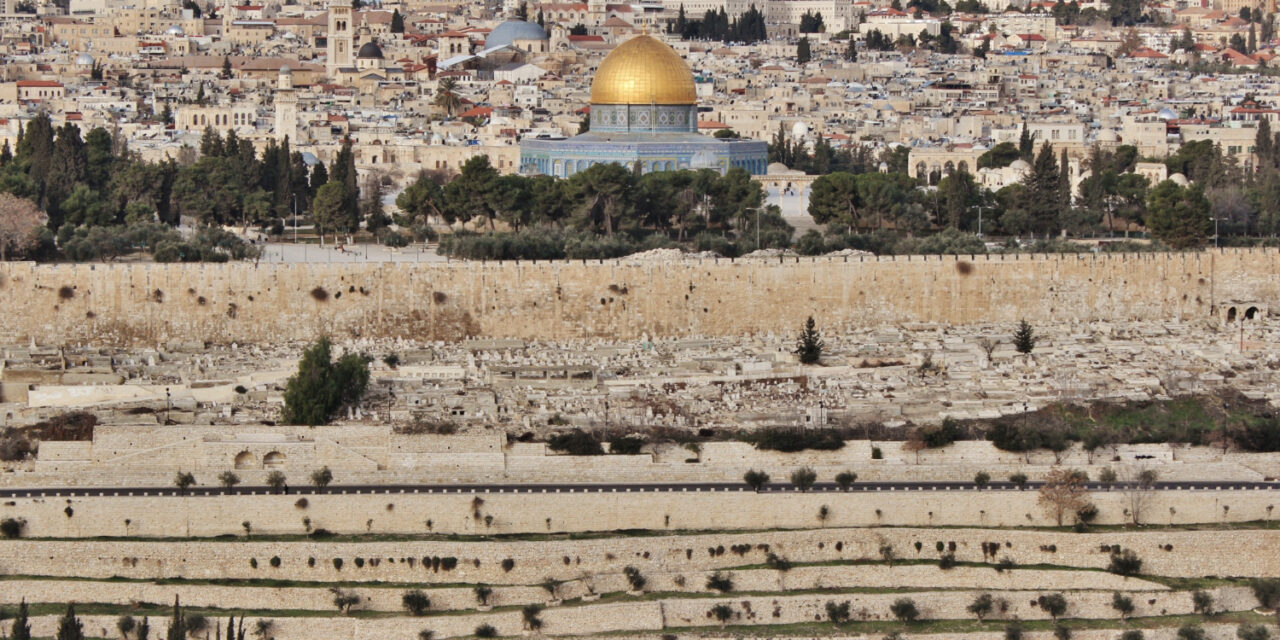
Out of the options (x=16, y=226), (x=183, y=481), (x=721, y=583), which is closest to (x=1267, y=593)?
(x=721, y=583)

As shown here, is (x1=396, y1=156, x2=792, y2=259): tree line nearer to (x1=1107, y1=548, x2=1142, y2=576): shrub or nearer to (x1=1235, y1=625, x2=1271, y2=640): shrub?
(x1=1107, y1=548, x2=1142, y2=576): shrub

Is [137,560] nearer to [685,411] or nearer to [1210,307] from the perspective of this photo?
[685,411]

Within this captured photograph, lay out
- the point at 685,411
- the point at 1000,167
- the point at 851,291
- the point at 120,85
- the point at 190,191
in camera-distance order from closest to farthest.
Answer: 1. the point at 685,411
2. the point at 851,291
3. the point at 190,191
4. the point at 1000,167
5. the point at 120,85

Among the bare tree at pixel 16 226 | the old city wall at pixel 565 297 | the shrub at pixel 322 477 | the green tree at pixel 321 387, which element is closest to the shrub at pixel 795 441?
the shrub at pixel 322 477

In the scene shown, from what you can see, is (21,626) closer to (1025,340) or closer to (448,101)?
(1025,340)

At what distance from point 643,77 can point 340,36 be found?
1545 inches

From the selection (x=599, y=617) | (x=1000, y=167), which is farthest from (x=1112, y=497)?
(x=1000, y=167)

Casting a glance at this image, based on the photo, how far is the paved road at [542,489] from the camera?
33.3 m

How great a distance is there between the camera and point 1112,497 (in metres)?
33.3

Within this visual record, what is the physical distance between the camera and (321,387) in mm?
37719

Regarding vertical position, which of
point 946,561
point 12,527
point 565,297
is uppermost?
point 565,297

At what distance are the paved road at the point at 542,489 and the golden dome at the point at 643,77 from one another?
1219 inches

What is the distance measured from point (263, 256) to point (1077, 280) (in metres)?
13.9

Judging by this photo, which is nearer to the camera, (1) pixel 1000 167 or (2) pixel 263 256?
(2) pixel 263 256
